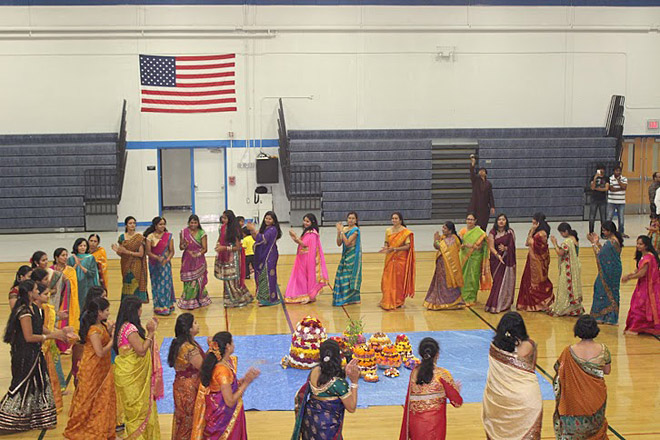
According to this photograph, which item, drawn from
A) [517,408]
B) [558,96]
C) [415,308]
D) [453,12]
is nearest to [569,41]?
[558,96]

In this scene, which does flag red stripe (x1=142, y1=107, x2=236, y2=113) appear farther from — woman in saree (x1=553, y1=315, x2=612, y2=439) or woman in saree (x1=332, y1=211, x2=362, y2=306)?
woman in saree (x1=553, y1=315, x2=612, y2=439)

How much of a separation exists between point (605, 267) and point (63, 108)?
47.4ft

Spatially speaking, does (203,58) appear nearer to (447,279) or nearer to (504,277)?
(447,279)

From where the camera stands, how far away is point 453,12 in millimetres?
20703

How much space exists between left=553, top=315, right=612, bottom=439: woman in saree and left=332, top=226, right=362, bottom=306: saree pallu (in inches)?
222

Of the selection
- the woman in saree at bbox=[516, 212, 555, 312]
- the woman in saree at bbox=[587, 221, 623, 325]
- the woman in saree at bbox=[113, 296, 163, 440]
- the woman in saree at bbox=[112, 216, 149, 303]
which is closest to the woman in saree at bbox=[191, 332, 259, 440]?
the woman in saree at bbox=[113, 296, 163, 440]

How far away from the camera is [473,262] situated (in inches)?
455

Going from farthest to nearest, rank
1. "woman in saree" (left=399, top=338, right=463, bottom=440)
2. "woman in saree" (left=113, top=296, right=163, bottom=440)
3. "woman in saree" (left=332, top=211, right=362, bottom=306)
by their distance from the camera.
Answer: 1. "woman in saree" (left=332, top=211, right=362, bottom=306)
2. "woman in saree" (left=113, top=296, right=163, bottom=440)
3. "woman in saree" (left=399, top=338, right=463, bottom=440)

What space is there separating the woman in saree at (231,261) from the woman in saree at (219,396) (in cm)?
579

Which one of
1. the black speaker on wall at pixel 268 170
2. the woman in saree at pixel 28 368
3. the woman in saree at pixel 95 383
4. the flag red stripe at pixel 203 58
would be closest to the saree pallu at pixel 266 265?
the woman in saree at pixel 28 368

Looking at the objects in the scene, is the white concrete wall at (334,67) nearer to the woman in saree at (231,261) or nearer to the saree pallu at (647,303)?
the woman in saree at (231,261)

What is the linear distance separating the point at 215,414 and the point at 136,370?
92 cm

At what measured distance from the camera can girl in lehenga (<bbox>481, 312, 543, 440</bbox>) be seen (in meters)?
5.91

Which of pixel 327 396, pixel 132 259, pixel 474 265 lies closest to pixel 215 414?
pixel 327 396
